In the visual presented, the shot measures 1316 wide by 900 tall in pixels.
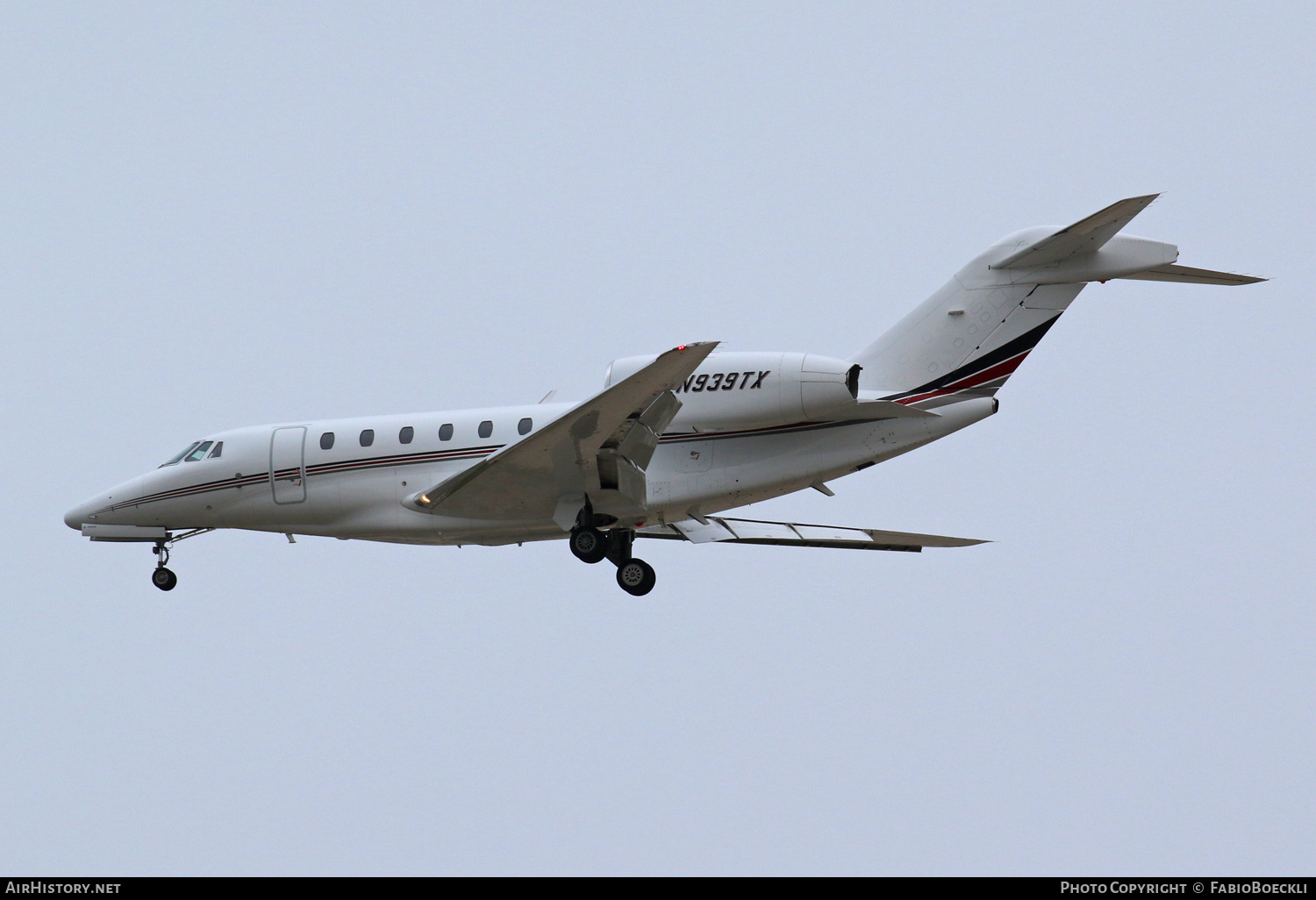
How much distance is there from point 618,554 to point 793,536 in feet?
11.5

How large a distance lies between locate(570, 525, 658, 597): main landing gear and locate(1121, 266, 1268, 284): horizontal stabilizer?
23.6 feet

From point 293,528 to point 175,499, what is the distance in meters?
1.96

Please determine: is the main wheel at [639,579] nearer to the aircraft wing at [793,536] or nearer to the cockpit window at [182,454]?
the aircraft wing at [793,536]

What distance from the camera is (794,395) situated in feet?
53.3

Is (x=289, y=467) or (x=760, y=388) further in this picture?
(x=289, y=467)

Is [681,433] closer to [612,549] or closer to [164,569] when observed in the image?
[612,549]

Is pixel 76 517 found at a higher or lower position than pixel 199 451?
lower

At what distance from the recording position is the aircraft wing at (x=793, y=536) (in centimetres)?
2045

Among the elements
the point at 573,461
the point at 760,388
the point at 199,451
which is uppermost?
the point at 199,451

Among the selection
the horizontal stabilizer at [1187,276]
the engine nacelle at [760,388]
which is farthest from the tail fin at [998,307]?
the engine nacelle at [760,388]

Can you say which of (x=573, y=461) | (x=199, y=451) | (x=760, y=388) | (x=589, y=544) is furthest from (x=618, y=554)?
(x=199, y=451)

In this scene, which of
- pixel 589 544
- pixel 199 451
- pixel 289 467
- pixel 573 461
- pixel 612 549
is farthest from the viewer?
pixel 199 451

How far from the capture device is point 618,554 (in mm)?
18469
